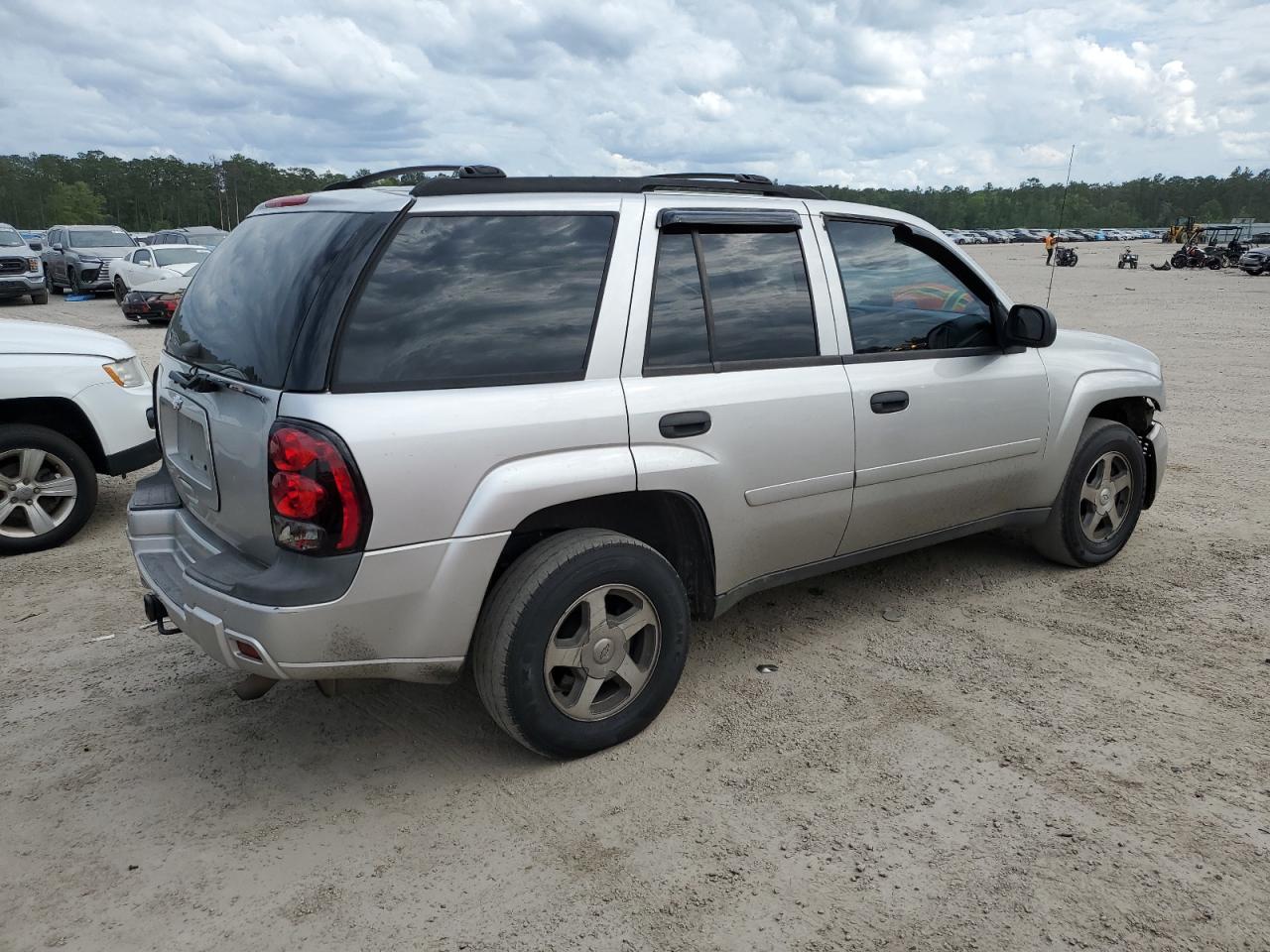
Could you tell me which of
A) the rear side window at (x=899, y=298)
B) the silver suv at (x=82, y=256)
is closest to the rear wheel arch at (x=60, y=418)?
the rear side window at (x=899, y=298)

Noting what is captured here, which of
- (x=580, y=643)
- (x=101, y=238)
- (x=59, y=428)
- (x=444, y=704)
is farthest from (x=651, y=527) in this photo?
(x=101, y=238)

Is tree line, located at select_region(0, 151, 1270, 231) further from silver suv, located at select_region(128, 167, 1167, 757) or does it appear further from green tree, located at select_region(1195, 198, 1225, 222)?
silver suv, located at select_region(128, 167, 1167, 757)

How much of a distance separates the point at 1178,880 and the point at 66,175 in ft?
413

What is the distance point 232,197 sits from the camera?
290ft

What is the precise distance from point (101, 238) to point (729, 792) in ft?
91.9

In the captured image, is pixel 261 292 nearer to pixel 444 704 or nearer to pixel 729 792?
pixel 444 704

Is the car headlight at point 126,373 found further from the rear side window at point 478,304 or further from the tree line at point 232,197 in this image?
the tree line at point 232,197

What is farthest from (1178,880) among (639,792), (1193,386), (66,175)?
(66,175)

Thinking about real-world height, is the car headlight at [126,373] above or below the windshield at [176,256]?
below

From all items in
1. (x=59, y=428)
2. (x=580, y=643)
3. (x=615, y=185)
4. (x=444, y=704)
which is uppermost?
(x=615, y=185)

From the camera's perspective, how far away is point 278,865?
2713mm

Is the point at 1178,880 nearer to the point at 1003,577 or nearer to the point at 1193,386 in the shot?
the point at 1003,577

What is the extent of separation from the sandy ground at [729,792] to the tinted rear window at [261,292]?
4.51ft

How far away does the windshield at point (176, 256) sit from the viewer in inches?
811
